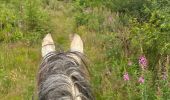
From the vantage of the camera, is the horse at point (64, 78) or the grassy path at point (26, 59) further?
the grassy path at point (26, 59)

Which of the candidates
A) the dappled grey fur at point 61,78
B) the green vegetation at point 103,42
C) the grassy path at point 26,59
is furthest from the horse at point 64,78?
the grassy path at point 26,59

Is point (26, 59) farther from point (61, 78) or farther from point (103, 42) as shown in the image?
point (61, 78)

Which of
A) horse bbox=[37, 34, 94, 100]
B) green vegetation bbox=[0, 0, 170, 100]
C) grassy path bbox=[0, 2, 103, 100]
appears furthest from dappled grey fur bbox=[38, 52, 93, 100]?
grassy path bbox=[0, 2, 103, 100]

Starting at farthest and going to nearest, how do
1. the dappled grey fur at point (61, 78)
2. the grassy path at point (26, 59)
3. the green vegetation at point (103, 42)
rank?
the grassy path at point (26, 59)
the green vegetation at point (103, 42)
the dappled grey fur at point (61, 78)

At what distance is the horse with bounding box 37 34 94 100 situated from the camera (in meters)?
2.95

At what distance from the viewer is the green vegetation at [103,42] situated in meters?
5.16

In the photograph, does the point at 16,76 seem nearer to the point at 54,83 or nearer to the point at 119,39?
the point at 119,39

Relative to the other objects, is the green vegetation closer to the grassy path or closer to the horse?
the grassy path

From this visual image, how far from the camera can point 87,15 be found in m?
9.22

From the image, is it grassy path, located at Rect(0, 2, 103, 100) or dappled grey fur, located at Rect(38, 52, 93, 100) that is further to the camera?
grassy path, located at Rect(0, 2, 103, 100)

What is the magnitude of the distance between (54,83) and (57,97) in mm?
192

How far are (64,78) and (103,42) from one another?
4592 millimetres

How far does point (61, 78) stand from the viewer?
122 inches

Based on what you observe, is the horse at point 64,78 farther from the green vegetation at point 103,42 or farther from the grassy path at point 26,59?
the grassy path at point 26,59
